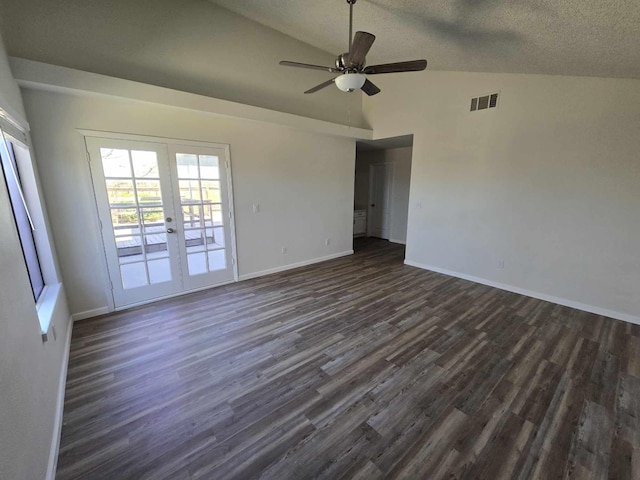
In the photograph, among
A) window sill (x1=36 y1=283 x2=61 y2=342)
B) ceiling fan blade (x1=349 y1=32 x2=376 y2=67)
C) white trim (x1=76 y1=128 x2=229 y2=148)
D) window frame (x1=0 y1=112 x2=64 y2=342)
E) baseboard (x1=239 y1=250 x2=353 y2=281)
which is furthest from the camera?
baseboard (x1=239 y1=250 x2=353 y2=281)

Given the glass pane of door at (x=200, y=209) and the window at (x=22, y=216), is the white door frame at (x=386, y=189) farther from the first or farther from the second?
the window at (x=22, y=216)

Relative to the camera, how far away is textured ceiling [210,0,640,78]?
6.27 feet

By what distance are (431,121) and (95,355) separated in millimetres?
5520

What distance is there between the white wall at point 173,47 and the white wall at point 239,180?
372mm

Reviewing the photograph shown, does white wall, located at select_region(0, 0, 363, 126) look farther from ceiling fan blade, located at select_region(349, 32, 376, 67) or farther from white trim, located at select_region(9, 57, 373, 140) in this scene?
ceiling fan blade, located at select_region(349, 32, 376, 67)

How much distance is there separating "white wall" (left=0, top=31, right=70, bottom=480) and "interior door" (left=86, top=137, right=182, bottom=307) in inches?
47.6

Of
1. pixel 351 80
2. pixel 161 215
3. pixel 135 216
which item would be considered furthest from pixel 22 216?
pixel 351 80

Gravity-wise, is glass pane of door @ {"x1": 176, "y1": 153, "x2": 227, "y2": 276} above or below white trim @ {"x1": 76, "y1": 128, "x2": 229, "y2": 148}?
below

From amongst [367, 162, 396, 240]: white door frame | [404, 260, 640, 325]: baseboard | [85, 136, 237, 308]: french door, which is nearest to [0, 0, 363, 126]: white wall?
[85, 136, 237, 308]: french door

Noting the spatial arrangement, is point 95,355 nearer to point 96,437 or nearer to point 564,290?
point 96,437

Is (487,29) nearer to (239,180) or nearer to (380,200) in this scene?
(239,180)

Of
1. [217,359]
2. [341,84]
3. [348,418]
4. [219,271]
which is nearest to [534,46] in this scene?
[341,84]

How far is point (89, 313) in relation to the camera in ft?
10.3

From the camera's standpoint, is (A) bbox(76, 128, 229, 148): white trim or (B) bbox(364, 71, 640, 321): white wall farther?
(B) bbox(364, 71, 640, 321): white wall
